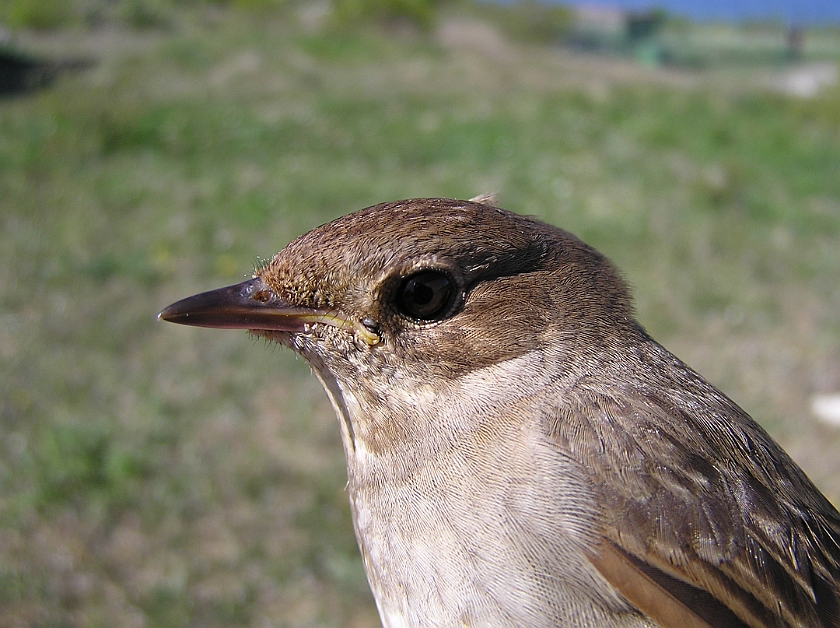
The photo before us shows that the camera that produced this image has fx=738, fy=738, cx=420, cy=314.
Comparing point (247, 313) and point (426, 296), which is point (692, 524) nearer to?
point (426, 296)

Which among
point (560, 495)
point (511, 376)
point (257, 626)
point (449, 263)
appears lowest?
point (257, 626)

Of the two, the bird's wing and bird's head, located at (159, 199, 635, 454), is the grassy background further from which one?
the bird's wing

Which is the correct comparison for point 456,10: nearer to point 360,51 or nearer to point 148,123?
point 360,51

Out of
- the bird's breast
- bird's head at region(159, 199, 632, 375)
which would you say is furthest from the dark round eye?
the bird's breast

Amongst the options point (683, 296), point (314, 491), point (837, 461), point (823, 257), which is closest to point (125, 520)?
point (314, 491)

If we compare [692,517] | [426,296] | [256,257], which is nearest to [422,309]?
[426,296]

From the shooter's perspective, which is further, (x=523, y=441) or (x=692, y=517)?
(x=523, y=441)

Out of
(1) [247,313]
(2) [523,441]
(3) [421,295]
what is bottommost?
(2) [523,441]

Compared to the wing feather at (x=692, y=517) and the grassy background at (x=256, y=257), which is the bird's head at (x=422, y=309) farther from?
the grassy background at (x=256, y=257)
